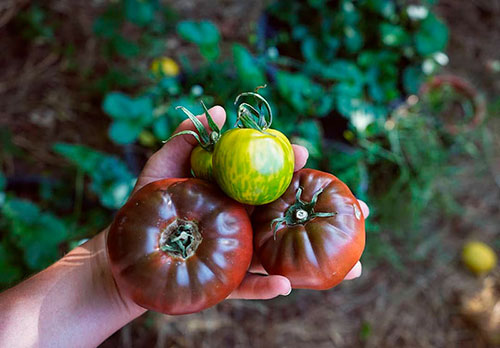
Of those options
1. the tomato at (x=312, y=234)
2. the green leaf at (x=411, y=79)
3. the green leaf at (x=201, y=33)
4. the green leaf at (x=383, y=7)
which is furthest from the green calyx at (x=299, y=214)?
the green leaf at (x=383, y=7)

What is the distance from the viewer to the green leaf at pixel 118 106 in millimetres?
1936

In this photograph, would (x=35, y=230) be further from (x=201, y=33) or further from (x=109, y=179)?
(x=201, y=33)

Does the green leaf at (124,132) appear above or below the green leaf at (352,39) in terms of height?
below

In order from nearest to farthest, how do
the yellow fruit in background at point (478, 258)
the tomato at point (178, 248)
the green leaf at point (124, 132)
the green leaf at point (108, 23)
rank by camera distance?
1. the tomato at point (178, 248)
2. the green leaf at point (124, 132)
3. the green leaf at point (108, 23)
4. the yellow fruit in background at point (478, 258)

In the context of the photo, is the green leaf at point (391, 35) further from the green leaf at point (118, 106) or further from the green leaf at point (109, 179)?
the green leaf at point (109, 179)

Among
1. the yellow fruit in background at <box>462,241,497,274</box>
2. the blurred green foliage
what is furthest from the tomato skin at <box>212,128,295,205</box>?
the yellow fruit in background at <box>462,241,497,274</box>

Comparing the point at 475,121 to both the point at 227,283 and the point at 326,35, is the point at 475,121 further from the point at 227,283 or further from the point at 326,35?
the point at 227,283

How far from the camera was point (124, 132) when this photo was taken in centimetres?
192

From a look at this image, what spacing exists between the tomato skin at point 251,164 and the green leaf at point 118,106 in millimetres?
→ 833

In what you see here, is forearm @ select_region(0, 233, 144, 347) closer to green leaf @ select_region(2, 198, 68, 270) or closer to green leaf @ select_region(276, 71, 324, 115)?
green leaf @ select_region(2, 198, 68, 270)

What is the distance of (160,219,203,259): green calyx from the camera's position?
3.91 feet

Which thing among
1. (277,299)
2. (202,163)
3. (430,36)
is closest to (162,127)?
(202,163)

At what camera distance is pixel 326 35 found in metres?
2.23

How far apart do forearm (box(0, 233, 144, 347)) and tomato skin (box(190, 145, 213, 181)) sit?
0.46m
